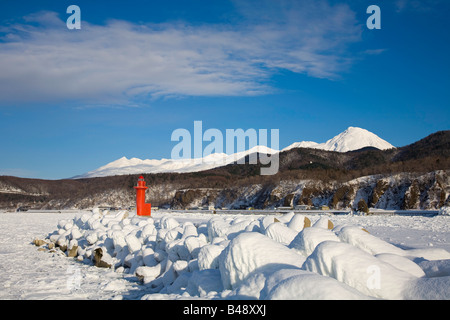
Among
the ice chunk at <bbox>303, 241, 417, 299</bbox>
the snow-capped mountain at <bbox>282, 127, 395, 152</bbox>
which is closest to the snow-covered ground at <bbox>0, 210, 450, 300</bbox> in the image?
the ice chunk at <bbox>303, 241, 417, 299</bbox>

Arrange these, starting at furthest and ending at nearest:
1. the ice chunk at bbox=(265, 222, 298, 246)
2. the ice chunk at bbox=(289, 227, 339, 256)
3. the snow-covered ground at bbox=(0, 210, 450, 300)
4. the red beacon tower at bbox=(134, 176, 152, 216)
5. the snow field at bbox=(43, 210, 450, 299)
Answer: the red beacon tower at bbox=(134, 176, 152, 216)
the ice chunk at bbox=(265, 222, 298, 246)
the ice chunk at bbox=(289, 227, 339, 256)
the snow-covered ground at bbox=(0, 210, 450, 300)
the snow field at bbox=(43, 210, 450, 299)

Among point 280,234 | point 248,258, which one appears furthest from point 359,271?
point 280,234

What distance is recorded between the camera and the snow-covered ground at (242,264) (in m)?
5.20

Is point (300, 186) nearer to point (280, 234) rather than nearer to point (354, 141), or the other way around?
point (280, 234)

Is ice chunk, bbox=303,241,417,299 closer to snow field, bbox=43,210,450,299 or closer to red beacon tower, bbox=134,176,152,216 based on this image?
snow field, bbox=43,210,450,299

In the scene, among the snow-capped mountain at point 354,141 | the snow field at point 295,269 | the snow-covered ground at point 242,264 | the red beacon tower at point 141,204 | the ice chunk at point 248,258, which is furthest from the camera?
the snow-capped mountain at point 354,141

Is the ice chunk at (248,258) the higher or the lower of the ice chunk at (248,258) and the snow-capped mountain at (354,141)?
the lower

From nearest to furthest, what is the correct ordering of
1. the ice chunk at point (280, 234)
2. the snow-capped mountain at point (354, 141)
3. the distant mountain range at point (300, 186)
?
1. the ice chunk at point (280, 234)
2. the distant mountain range at point (300, 186)
3. the snow-capped mountain at point (354, 141)

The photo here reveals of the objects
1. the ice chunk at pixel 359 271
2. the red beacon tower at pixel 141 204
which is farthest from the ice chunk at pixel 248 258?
the red beacon tower at pixel 141 204

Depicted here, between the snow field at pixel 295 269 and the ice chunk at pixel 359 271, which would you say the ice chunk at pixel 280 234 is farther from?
the ice chunk at pixel 359 271

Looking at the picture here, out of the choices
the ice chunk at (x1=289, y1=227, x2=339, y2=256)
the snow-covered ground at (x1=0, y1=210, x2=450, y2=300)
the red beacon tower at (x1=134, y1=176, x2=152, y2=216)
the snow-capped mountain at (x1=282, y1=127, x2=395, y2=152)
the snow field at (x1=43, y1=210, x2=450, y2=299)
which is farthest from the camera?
the snow-capped mountain at (x1=282, y1=127, x2=395, y2=152)

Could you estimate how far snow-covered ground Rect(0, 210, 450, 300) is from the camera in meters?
5.20

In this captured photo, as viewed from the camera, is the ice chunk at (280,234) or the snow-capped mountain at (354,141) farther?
the snow-capped mountain at (354,141)
